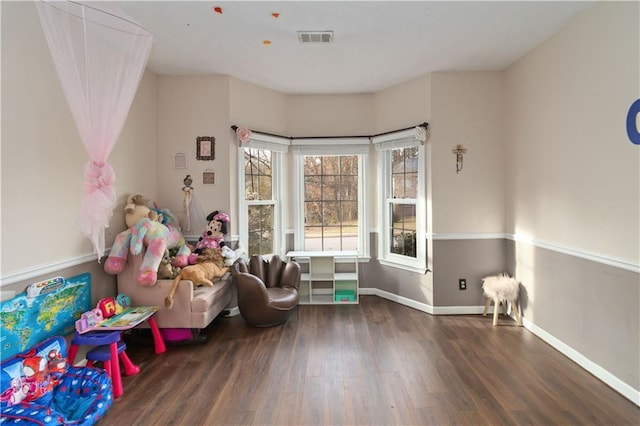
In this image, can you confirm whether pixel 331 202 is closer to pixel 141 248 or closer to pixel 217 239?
pixel 217 239

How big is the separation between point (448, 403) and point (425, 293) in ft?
5.39

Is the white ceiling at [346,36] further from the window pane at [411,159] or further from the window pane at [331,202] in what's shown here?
the window pane at [331,202]

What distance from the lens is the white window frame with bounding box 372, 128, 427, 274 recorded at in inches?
140

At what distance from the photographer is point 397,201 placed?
3.91 meters

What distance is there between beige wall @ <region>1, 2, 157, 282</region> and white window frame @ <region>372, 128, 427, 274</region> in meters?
3.01

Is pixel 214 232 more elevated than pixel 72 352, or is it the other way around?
pixel 214 232

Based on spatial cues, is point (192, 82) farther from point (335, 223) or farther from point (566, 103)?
point (566, 103)

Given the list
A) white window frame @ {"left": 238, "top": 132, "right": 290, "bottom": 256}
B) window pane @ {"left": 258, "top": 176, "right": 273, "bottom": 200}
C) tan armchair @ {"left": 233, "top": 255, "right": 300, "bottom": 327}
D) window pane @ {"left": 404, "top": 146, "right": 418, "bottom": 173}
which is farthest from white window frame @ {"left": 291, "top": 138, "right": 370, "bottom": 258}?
tan armchair @ {"left": 233, "top": 255, "right": 300, "bottom": 327}

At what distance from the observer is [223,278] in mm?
3166

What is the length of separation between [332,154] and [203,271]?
6.94 feet

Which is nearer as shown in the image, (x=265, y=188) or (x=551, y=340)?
(x=551, y=340)

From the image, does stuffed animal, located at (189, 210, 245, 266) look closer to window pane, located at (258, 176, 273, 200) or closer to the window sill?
window pane, located at (258, 176, 273, 200)

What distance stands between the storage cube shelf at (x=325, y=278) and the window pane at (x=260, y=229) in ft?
1.04

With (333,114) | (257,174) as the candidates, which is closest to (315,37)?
(333,114)
